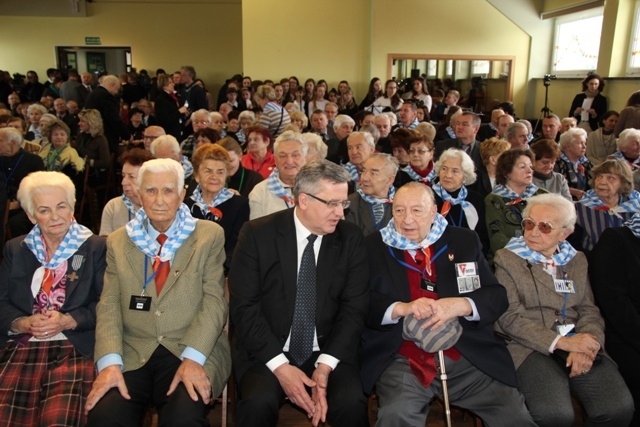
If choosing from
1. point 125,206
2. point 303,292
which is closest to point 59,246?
point 125,206

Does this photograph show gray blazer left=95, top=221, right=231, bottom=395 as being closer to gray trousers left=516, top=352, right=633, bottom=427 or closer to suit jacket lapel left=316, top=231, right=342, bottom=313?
suit jacket lapel left=316, top=231, right=342, bottom=313

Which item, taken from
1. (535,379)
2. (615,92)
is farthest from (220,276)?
(615,92)

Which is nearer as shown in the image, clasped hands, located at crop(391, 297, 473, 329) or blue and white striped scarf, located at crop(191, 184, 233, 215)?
clasped hands, located at crop(391, 297, 473, 329)

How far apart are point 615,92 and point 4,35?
51.8 ft

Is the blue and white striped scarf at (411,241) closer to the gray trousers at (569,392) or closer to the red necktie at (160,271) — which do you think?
the gray trousers at (569,392)

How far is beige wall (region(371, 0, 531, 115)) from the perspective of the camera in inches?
433

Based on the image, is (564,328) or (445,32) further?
(445,32)

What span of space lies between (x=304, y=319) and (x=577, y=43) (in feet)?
33.3

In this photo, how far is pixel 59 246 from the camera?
2.27m

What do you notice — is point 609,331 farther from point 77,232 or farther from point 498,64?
point 498,64

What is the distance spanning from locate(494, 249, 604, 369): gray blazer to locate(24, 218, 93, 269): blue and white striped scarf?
2.00 metres

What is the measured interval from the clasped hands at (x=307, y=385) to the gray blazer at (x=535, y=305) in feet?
3.00


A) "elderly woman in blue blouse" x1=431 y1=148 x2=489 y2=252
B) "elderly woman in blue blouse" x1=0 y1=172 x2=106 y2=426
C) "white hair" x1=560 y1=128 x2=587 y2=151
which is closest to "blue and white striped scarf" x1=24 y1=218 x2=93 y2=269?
"elderly woman in blue blouse" x1=0 y1=172 x2=106 y2=426

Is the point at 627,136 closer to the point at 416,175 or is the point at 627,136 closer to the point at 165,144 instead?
the point at 416,175
